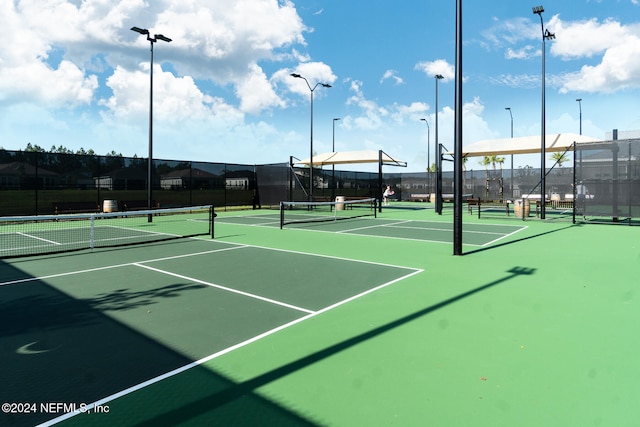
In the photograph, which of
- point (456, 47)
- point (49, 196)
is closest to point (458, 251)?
point (456, 47)

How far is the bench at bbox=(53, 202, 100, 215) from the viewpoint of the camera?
19.0m

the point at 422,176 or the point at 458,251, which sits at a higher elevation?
the point at 422,176

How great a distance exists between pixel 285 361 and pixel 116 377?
1.41m

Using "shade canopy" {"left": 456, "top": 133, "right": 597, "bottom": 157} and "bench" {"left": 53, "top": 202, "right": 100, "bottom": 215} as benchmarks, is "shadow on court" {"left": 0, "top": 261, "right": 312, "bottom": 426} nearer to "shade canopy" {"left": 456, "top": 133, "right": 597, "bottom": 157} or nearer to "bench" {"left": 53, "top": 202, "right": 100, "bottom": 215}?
"bench" {"left": 53, "top": 202, "right": 100, "bottom": 215}

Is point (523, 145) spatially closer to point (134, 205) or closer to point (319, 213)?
point (319, 213)

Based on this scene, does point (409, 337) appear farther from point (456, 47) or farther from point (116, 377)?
point (456, 47)

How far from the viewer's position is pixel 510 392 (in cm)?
315

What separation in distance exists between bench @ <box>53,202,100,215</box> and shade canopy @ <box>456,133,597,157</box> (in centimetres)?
1830

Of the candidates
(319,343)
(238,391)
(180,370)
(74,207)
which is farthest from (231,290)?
(74,207)

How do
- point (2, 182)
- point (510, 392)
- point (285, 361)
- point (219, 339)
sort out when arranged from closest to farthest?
1. point (510, 392)
2. point (285, 361)
3. point (219, 339)
4. point (2, 182)

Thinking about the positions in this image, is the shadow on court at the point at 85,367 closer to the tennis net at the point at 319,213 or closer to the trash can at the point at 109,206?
the tennis net at the point at 319,213

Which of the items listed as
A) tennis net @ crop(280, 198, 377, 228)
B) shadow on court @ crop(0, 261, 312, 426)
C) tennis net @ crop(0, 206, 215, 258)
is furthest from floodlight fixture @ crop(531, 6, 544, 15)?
shadow on court @ crop(0, 261, 312, 426)

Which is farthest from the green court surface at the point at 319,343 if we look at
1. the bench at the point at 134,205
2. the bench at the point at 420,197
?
the bench at the point at 420,197

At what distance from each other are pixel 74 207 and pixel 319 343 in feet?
63.0
